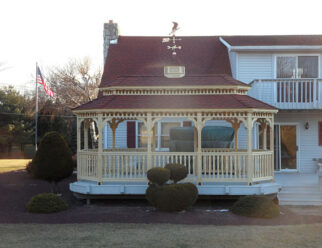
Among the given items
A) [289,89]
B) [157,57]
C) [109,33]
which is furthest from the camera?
[109,33]

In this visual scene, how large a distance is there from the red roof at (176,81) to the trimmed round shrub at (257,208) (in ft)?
13.2

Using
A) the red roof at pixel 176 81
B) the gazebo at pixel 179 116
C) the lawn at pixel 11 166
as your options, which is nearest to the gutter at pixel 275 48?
the red roof at pixel 176 81

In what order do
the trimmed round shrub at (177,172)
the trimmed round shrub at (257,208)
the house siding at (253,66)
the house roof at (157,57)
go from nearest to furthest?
the trimmed round shrub at (257,208) → the trimmed round shrub at (177,172) → the house siding at (253,66) → the house roof at (157,57)

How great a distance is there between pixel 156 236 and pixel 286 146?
11310 millimetres

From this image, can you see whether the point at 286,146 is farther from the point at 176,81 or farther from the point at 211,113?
the point at 176,81

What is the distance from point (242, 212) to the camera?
11.6 m

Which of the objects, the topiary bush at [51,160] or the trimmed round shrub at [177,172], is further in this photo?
the topiary bush at [51,160]

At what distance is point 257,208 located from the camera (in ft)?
37.3

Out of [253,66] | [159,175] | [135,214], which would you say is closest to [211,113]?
[159,175]

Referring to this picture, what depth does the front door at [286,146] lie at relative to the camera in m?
18.8

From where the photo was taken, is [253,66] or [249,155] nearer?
[249,155]

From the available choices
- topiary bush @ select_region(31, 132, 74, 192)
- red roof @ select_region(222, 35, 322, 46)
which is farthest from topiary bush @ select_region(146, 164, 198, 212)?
red roof @ select_region(222, 35, 322, 46)

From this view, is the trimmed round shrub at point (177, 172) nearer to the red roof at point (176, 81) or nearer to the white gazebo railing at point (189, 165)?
the white gazebo railing at point (189, 165)

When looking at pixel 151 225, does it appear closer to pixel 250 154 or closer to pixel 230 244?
pixel 230 244
